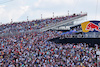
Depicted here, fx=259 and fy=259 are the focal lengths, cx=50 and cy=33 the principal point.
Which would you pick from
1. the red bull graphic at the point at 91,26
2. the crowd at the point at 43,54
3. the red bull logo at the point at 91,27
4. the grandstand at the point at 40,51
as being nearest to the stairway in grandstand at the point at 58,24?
the grandstand at the point at 40,51

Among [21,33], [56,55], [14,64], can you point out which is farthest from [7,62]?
[21,33]

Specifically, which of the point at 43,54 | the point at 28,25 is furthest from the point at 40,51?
the point at 28,25

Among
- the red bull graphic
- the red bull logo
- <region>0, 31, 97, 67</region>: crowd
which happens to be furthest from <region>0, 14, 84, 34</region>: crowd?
the red bull logo

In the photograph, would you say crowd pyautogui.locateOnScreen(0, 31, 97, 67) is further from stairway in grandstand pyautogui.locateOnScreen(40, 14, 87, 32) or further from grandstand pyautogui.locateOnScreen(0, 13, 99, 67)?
stairway in grandstand pyautogui.locateOnScreen(40, 14, 87, 32)

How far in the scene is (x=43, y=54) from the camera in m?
31.4

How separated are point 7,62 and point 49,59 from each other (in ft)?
16.5

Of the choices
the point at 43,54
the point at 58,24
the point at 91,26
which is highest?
the point at 91,26

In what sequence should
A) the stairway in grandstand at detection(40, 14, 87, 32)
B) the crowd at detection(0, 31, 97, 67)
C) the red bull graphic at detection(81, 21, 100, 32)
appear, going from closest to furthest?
the crowd at detection(0, 31, 97, 67) → the red bull graphic at detection(81, 21, 100, 32) → the stairway in grandstand at detection(40, 14, 87, 32)

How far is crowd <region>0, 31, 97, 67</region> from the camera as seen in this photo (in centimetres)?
2999

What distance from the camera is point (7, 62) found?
3091 cm

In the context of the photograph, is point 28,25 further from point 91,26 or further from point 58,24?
point 91,26

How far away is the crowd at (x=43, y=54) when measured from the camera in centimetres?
2999

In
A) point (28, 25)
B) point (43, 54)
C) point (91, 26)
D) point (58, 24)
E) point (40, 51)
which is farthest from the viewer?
point (58, 24)

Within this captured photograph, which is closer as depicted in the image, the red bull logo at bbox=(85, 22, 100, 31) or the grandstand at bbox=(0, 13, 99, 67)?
the grandstand at bbox=(0, 13, 99, 67)
